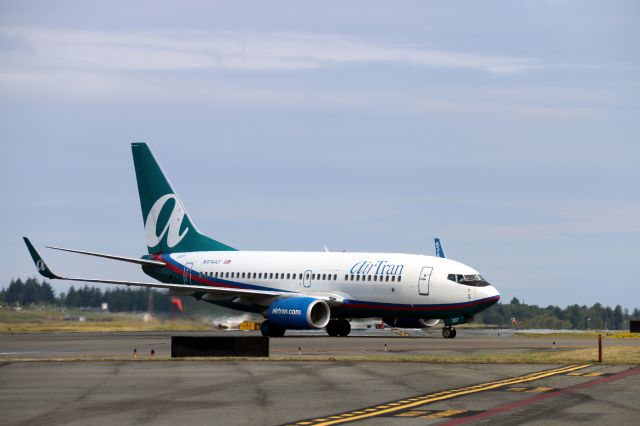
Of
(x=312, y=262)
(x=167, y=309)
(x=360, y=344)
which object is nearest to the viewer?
(x=360, y=344)

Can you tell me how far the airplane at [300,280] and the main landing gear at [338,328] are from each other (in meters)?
0.05

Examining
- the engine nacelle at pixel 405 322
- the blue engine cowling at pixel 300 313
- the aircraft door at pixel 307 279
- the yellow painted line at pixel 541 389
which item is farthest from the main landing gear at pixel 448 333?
the yellow painted line at pixel 541 389

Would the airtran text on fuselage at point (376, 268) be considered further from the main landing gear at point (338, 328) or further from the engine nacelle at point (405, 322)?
the main landing gear at point (338, 328)

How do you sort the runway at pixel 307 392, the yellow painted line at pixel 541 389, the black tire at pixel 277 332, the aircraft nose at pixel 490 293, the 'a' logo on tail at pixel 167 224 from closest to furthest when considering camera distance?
the runway at pixel 307 392
the yellow painted line at pixel 541 389
the aircraft nose at pixel 490 293
the black tire at pixel 277 332
the 'a' logo on tail at pixel 167 224

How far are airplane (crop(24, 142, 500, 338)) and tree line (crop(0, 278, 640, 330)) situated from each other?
7.58ft

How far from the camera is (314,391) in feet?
83.5

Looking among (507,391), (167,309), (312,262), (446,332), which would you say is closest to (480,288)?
(446,332)

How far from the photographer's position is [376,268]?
57.7 meters

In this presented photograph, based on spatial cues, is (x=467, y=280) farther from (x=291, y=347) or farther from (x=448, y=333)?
(x=291, y=347)

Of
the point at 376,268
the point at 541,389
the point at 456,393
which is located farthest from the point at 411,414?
the point at 376,268

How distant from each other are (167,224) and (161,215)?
2.71 ft

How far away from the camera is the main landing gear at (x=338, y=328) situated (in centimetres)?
6012

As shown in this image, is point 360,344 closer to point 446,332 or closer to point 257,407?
point 446,332

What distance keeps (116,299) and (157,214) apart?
6.57m
